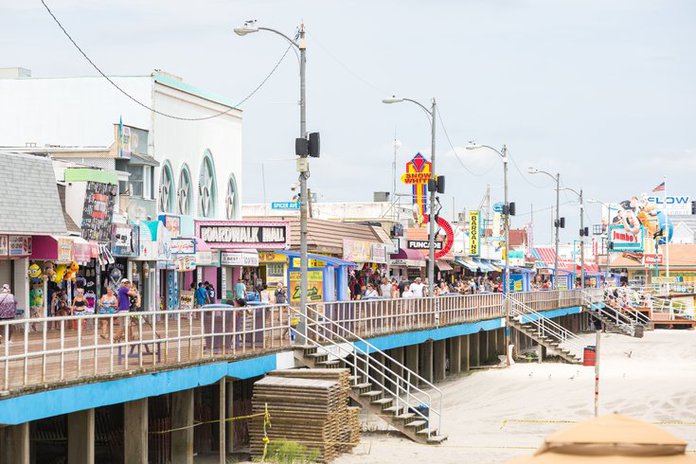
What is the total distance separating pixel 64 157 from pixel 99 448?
15.8 m

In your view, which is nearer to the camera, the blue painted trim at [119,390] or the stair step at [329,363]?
the blue painted trim at [119,390]

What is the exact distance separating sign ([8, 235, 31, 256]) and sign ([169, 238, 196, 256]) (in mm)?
9288

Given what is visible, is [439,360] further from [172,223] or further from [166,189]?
[166,189]

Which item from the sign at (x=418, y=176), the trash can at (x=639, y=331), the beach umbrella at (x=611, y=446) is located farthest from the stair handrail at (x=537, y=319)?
the beach umbrella at (x=611, y=446)

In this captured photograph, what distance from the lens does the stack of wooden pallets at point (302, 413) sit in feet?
82.2

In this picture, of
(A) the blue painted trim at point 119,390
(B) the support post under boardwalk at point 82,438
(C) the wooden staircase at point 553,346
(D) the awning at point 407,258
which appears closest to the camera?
(A) the blue painted trim at point 119,390

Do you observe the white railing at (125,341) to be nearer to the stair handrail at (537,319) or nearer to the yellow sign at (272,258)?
the yellow sign at (272,258)

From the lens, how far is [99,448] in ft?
89.0

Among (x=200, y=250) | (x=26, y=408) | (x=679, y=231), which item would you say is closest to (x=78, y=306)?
(x=26, y=408)

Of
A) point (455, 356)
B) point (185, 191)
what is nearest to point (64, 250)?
point (185, 191)

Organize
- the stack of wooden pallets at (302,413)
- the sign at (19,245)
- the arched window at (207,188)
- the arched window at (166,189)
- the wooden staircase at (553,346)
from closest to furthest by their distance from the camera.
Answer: the stack of wooden pallets at (302,413)
the sign at (19,245)
the arched window at (166,189)
the arched window at (207,188)
the wooden staircase at (553,346)

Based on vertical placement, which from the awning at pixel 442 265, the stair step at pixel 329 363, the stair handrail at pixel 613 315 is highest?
the awning at pixel 442 265

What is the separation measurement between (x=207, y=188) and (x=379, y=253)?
37.5 ft

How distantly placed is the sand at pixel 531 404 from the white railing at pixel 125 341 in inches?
123
